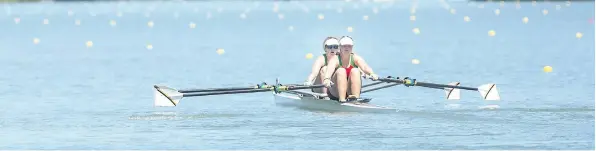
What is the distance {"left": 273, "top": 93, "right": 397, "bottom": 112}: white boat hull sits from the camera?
23.0 m

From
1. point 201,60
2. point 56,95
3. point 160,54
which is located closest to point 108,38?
point 160,54

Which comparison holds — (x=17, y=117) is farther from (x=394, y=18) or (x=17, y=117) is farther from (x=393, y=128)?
(x=394, y=18)

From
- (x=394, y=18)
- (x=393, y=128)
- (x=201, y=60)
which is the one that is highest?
(x=394, y=18)

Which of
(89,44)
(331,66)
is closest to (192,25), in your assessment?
(89,44)

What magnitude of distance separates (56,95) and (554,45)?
19927mm

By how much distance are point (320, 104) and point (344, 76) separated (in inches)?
28.0

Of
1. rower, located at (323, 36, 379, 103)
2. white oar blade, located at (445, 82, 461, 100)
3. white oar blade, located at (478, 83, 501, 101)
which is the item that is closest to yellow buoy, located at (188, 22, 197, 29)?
white oar blade, located at (445, 82, 461, 100)

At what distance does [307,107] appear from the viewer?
24047mm

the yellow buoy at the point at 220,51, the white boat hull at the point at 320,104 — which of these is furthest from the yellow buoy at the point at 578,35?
the white boat hull at the point at 320,104

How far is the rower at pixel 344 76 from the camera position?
23.2 metres

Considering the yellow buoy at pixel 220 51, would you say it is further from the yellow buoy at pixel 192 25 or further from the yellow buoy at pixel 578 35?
Answer: the yellow buoy at pixel 192 25

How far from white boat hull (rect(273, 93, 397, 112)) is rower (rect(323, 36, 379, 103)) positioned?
11 cm

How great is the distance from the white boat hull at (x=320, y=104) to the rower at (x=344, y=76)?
0.37ft

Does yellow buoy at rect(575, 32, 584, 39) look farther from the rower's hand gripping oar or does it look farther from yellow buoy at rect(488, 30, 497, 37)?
the rower's hand gripping oar
